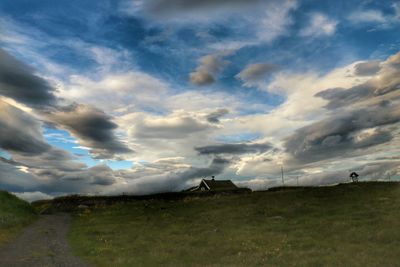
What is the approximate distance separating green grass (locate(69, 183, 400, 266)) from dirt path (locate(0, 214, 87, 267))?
1.43m

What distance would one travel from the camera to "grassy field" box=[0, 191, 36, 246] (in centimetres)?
4238

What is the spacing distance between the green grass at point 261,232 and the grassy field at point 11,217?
6.77 metres

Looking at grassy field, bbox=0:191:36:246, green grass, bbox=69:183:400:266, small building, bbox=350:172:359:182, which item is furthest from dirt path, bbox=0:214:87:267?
small building, bbox=350:172:359:182

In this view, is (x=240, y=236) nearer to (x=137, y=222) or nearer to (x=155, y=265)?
(x=155, y=265)

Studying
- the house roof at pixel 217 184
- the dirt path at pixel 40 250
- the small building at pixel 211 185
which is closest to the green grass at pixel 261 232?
the dirt path at pixel 40 250

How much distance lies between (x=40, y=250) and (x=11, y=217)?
24596mm

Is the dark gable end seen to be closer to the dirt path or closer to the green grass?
the green grass

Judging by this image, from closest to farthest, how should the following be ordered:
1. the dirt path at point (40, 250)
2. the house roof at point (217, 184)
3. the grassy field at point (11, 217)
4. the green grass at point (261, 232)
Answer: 1. the green grass at point (261, 232)
2. the dirt path at point (40, 250)
3. the grassy field at point (11, 217)
4. the house roof at point (217, 184)

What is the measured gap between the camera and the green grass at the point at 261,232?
2584 centimetres

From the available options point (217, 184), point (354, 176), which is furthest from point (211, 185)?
point (354, 176)

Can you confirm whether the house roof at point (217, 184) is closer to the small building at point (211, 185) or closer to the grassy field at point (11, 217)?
the small building at point (211, 185)

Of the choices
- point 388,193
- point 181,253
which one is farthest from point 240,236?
point 388,193

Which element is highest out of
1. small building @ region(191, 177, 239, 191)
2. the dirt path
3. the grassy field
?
small building @ region(191, 177, 239, 191)

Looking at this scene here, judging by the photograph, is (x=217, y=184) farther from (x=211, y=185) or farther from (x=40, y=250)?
(x=40, y=250)
